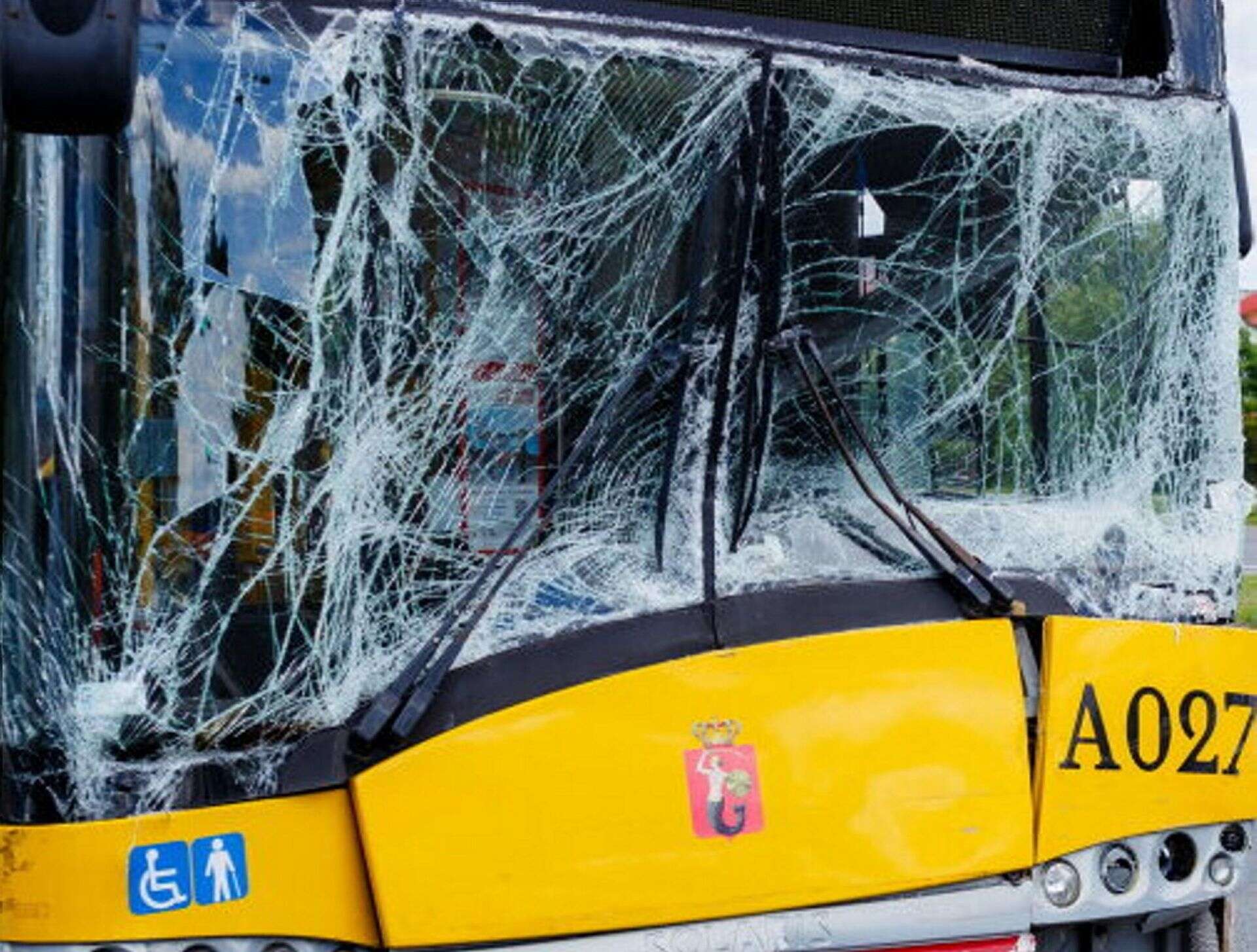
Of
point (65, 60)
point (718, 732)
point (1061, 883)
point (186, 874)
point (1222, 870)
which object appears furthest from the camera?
point (1222, 870)

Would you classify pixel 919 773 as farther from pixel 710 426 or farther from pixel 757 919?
pixel 710 426

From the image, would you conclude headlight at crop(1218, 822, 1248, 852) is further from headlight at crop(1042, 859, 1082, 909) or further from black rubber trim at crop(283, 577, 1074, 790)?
black rubber trim at crop(283, 577, 1074, 790)

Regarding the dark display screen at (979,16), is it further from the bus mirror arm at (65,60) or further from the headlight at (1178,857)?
the headlight at (1178,857)

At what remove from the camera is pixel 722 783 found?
11.3ft

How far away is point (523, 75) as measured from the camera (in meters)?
3.58

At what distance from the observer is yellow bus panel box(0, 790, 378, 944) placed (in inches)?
132

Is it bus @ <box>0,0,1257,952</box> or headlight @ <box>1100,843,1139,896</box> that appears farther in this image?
headlight @ <box>1100,843,1139,896</box>

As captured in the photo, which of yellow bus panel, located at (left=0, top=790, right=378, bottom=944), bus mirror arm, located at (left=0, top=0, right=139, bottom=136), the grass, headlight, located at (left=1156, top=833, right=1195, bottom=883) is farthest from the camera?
the grass

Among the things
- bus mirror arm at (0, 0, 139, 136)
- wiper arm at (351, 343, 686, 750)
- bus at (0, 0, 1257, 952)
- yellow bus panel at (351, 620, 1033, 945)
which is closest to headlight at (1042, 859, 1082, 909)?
bus at (0, 0, 1257, 952)

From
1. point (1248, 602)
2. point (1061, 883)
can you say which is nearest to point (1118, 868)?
point (1061, 883)

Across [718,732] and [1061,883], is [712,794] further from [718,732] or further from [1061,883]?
[1061,883]

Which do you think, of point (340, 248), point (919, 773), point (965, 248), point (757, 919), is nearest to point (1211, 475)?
point (965, 248)

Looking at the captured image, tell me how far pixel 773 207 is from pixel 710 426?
42 cm

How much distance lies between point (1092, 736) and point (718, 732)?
0.77 meters
